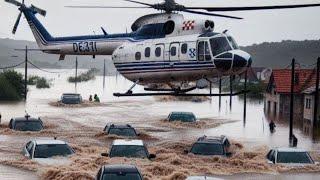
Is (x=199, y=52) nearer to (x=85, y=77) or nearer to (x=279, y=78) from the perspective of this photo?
(x=279, y=78)

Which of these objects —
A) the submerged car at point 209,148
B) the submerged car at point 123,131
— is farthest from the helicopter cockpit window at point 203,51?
the submerged car at point 123,131

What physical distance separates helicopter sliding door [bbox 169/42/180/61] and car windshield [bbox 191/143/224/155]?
15.9ft

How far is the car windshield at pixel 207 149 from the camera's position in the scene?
23.3 meters

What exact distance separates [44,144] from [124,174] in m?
7.26

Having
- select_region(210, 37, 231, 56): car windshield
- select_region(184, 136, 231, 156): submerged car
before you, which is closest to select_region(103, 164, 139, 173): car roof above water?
select_region(210, 37, 231, 56): car windshield

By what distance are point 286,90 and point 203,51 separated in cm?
3732

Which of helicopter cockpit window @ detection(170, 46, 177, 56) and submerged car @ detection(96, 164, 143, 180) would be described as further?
helicopter cockpit window @ detection(170, 46, 177, 56)

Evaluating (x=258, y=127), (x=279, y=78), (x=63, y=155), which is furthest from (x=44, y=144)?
(x=279, y=78)

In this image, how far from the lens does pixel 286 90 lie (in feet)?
182

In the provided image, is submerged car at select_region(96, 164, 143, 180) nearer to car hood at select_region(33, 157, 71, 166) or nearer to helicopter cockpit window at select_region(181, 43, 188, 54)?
car hood at select_region(33, 157, 71, 166)

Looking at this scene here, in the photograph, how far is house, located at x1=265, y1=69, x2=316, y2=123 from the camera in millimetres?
53875

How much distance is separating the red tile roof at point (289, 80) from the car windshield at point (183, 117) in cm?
1624

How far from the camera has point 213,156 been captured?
22891 millimetres

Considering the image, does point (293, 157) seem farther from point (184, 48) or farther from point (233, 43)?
point (184, 48)
